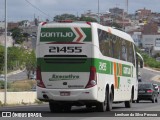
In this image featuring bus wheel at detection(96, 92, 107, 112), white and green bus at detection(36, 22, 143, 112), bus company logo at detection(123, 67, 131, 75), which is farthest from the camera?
bus company logo at detection(123, 67, 131, 75)

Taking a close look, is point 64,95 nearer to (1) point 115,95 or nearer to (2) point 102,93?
(2) point 102,93

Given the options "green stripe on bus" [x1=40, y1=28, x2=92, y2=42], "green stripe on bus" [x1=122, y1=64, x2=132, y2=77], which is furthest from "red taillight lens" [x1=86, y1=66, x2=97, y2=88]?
"green stripe on bus" [x1=122, y1=64, x2=132, y2=77]

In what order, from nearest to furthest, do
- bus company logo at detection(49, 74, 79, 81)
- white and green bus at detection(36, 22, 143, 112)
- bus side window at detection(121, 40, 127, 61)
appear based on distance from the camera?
white and green bus at detection(36, 22, 143, 112) < bus company logo at detection(49, 74, 79, 81) < bus side window at detection(121, 40, 127, 61)

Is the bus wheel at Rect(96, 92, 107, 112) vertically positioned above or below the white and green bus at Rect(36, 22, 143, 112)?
below

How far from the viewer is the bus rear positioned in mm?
24875

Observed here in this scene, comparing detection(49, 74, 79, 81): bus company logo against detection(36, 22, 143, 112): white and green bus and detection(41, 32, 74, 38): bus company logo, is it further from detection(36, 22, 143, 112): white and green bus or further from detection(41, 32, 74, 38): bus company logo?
detection(41, 32, 74, 38): bus company logo

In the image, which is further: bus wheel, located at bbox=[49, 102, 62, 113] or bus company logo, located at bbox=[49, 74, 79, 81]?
bus wheel, located at bbox=[49, 102, 62, 113]

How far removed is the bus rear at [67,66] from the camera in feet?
81.6

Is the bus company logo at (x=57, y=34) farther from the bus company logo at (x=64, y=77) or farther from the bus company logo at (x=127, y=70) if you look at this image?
the bus company logo at (x=127, y=70)

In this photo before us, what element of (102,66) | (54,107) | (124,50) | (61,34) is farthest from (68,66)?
(124,50)

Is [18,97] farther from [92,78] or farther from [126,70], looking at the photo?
[92,78]

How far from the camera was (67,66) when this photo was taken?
82.3ft

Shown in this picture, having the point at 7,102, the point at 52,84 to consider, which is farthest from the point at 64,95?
the point at 7,102

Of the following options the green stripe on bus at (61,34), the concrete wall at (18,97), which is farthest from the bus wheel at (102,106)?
the concrete wall at (18,97)
